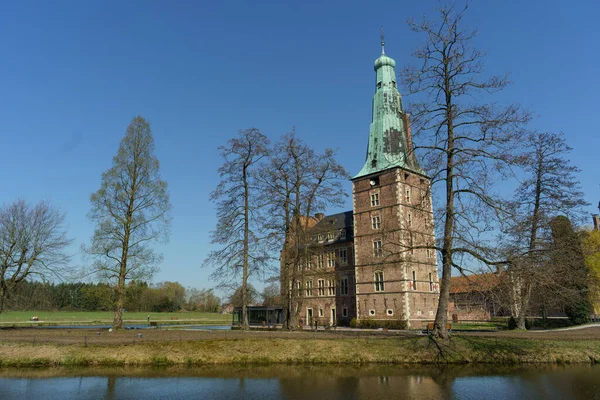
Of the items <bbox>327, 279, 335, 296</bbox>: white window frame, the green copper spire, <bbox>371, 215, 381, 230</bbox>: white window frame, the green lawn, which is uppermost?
the green copper spire

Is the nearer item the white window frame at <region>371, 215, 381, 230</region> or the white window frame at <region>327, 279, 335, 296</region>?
the white window frame at <region>371, 215, 381, 230</region>

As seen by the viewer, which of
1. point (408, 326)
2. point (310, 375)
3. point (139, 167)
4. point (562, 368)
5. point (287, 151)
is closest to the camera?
point (310, 375)

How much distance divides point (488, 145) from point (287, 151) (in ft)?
55.1

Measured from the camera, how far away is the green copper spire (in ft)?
141

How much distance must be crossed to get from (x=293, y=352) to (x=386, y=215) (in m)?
24.9

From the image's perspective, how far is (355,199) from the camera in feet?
151

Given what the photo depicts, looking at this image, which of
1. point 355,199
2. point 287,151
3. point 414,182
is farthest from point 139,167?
point 414,182

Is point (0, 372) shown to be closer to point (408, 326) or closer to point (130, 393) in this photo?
point (130, 393)

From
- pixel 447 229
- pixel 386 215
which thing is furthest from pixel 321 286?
pixel 447 229

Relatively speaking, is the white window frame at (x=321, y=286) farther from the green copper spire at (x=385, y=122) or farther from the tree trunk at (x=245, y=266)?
the tree trunk at (x=245, y=266)

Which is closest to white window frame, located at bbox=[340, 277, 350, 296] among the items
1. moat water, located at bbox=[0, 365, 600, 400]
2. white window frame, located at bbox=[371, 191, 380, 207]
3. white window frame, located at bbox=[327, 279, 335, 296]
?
white window frame, located at bbox=[327, 279, 335, 296]

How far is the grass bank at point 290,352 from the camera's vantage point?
18250mm

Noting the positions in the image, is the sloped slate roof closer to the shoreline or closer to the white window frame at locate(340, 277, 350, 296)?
the white window frame at locate(340, 277, 350, 296)

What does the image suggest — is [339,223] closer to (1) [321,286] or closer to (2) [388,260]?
(1) [321,286]
